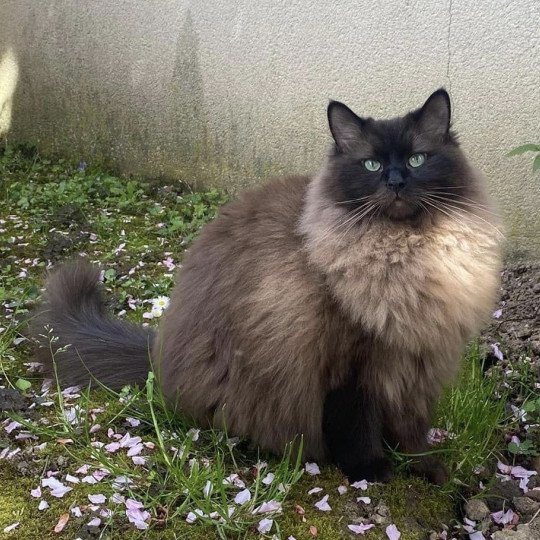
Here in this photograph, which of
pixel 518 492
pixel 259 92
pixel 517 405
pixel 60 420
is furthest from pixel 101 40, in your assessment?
pixel 518 492

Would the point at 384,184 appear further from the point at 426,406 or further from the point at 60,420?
the point at 60,420

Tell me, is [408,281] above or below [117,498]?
above

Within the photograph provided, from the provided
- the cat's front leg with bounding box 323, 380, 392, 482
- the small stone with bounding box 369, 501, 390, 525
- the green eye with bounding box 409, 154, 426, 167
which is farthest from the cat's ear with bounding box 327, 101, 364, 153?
the small stone with bounding box 369, 501, 390, 525

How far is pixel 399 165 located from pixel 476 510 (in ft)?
3.25

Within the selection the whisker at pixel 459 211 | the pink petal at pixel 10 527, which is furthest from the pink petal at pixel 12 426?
the whisker at pixel 459 211

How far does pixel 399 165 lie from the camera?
1.88 m

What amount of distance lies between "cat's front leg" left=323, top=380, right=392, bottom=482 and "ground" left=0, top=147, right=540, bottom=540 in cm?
5

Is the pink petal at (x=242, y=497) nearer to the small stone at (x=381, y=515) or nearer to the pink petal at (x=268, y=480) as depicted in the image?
the pink petal at (x=268, y=480)

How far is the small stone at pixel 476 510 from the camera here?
79.0 inches

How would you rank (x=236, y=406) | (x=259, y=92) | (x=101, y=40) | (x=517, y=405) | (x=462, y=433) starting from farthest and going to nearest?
(x=101, y=40), (x=259, y=92), (x=517, y=405), (x=462, y=433), (x=236, y=406)

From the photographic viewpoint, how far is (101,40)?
461 cm

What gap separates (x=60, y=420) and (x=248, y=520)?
2.28ft

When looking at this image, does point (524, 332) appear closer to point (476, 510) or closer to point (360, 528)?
point (476, 510)

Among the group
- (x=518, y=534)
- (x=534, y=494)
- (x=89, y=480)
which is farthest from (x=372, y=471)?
(x=89, y=480)
